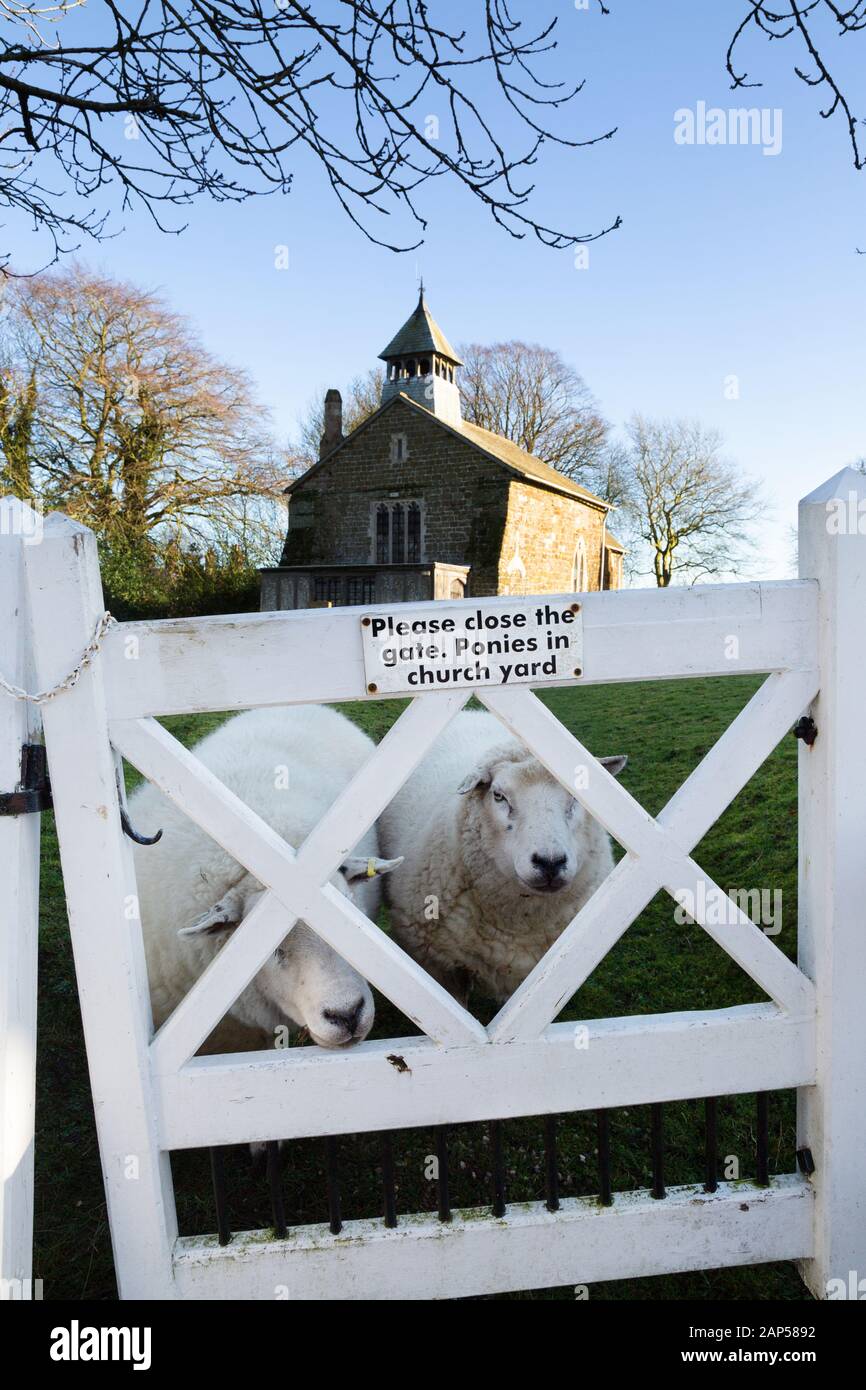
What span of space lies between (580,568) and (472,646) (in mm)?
36884

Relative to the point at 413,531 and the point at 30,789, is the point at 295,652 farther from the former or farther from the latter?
the point at 413,531

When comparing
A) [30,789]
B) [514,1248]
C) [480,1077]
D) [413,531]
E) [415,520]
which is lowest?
[514,1248]

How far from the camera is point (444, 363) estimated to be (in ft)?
125

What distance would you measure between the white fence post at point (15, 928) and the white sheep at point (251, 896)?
59cm

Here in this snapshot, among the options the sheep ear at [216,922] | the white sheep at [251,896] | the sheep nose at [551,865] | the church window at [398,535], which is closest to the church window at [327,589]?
the church window at [398,535]

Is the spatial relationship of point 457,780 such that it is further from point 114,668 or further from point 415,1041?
point 114,668

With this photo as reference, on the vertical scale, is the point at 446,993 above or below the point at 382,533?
below

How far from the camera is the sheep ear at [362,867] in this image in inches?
108

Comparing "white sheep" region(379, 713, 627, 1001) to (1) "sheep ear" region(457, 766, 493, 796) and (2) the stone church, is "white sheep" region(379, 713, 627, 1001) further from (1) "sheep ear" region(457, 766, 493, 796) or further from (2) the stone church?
(2) the stone church

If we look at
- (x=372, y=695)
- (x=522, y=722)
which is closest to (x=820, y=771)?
(x=522, y=722)

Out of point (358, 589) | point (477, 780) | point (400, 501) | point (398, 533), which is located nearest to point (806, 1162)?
point (477, 780)

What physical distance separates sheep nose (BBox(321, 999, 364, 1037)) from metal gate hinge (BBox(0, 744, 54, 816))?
2.97 ft

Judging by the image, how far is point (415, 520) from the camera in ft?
102
